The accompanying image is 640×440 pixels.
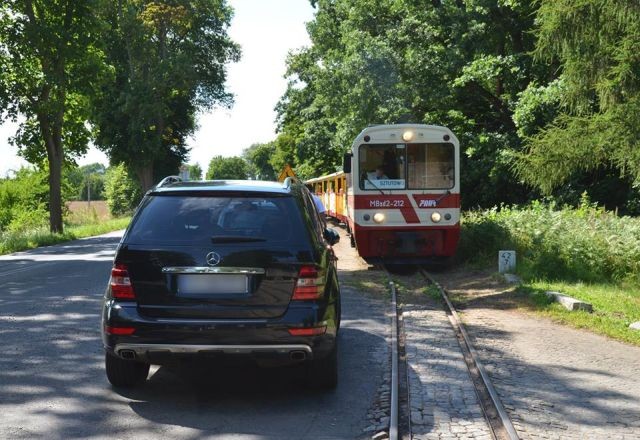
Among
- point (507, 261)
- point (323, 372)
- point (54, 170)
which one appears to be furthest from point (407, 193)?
point (54, 170)

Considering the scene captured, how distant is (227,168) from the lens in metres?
159

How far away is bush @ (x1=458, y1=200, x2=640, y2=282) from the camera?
1304 centimetres

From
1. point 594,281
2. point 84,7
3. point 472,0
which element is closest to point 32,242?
point 84,7

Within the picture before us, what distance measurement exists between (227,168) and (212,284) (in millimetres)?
155570

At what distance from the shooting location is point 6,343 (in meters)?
7.71

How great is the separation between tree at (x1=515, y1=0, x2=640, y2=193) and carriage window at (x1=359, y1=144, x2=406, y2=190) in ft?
19.0

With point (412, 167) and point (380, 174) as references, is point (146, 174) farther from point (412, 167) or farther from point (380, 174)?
point (412, 167)

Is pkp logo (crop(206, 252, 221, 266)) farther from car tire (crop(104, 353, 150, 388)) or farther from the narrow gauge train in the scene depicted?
the narrow gauge train

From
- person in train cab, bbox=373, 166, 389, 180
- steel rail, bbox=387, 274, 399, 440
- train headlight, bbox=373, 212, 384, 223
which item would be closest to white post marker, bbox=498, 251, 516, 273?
train headlight, bbox=373, 212, 384, 223

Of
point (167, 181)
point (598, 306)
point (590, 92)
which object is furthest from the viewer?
point (590, 92)

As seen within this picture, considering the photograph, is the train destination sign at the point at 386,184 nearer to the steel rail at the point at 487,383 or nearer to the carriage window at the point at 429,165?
the carriage window at the point at 429,165

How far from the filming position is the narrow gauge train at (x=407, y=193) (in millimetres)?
14953

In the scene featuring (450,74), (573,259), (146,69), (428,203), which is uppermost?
(146,69)

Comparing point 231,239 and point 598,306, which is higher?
point 231,239
